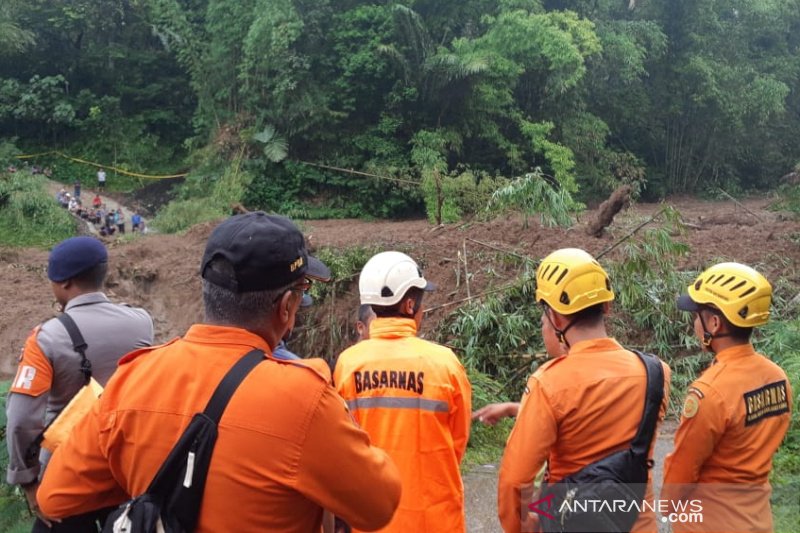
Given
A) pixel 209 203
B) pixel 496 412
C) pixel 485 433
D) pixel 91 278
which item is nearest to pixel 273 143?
pixel 209 203

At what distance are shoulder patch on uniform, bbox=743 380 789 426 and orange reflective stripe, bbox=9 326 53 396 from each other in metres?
2.63

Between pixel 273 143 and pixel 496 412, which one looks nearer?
pixel 496 412

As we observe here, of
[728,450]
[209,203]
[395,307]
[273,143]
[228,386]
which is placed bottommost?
[209,203]

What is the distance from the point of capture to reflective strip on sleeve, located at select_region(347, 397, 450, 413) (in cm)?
249

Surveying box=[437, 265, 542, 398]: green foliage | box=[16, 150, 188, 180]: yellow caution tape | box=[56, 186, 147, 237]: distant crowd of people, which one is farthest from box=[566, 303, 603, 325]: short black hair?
box=[16, 150, 188, 180]: yellow caution tape

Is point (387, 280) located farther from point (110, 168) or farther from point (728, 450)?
point (110, 168)

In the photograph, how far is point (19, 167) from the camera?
24688 millimetres

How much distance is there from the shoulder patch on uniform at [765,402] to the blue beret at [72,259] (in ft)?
8.59

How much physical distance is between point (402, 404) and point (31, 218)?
2034 cm

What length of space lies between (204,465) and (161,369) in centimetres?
26

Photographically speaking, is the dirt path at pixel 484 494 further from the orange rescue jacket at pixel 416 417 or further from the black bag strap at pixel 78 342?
the black bag strap at pixel 78 342

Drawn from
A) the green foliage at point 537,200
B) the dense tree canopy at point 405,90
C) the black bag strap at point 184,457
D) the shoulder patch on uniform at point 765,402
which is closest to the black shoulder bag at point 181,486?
the black bag strap at point 184,457

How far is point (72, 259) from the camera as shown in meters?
2.92

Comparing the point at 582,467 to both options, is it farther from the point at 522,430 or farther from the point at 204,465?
the point at 204,465
